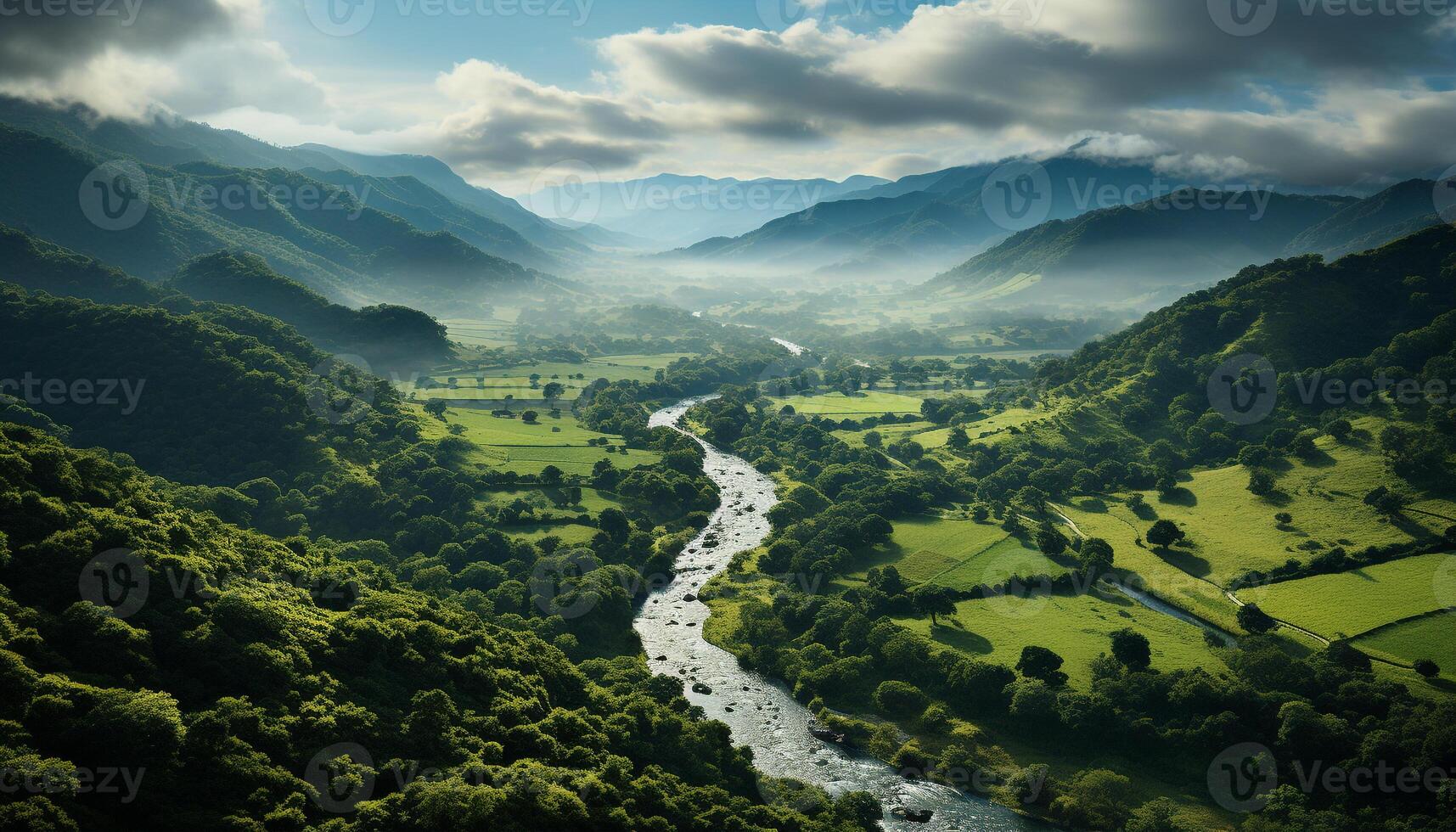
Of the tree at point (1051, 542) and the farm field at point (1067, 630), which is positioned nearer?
the farm field at point (1067, 630)

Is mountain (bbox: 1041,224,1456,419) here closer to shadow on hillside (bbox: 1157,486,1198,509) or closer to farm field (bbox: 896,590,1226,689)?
shadow on hillside (bbox: 1157,486,1198,509)

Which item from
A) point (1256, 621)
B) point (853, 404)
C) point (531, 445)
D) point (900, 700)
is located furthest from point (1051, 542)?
point (853, 404)

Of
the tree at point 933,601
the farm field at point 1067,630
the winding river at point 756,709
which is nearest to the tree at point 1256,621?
the farm field at point 1067,630

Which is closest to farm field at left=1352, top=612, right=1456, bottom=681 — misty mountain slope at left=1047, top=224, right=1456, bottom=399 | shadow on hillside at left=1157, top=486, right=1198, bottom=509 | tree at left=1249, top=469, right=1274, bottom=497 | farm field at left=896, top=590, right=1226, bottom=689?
farm field at left=896, top=590, right=1226, bottom=689

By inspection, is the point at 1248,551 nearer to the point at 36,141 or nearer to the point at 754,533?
the point at 754,533

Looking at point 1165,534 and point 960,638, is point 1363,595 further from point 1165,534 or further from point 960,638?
point 960,638

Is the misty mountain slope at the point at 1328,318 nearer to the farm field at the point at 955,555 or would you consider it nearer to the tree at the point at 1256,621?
the farm field at the point at 955,555

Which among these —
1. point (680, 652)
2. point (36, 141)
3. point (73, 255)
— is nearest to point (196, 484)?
point (680, 652)
